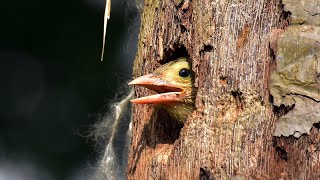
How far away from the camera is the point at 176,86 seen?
2.82 meters

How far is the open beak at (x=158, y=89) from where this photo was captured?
2.72m

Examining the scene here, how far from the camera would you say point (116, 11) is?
4766 millimetres

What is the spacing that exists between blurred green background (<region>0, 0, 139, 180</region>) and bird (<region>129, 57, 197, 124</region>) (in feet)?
5.73

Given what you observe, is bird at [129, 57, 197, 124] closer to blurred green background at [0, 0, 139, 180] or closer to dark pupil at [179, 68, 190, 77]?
dark pupil at [179, 68, 190, 77]

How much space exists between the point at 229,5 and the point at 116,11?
227cm

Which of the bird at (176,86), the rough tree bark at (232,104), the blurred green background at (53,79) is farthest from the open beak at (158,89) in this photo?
the blurred green background at (53,79)

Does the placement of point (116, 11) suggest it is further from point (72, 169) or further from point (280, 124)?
point (280, 124)

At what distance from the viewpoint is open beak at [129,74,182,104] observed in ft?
8.94

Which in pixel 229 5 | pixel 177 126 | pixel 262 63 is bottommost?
pixel 177 126

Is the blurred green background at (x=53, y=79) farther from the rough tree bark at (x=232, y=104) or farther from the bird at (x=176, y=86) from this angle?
the rough tree bark at (x=232, y=104)

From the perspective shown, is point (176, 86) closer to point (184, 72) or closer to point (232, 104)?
point (184, 72)

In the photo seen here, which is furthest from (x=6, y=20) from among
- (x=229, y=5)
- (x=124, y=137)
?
(x=229, y=5)

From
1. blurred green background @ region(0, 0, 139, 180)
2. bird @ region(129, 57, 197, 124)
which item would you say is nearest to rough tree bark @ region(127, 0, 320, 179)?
bird @ region(129, 57, 197, 124)

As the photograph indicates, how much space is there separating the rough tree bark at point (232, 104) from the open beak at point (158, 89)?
133 mm
